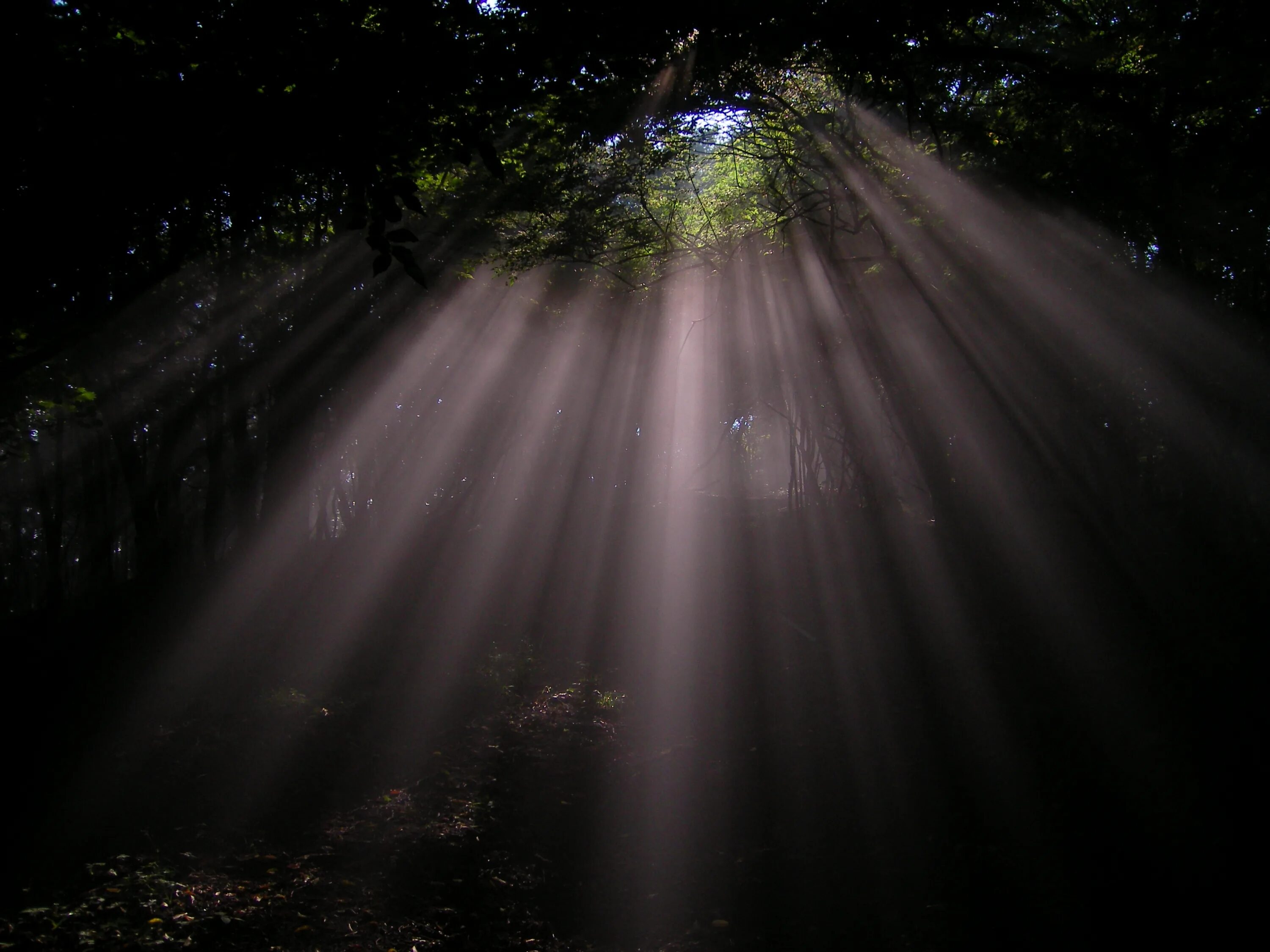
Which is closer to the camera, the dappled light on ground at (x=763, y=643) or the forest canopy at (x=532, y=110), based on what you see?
the forest canopy at (x=532, y=110)

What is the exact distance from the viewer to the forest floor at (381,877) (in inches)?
150

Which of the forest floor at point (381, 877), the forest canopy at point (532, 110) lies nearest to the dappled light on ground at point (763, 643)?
the forest floor at point (381, 877)

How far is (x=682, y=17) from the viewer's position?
3449 millimetres

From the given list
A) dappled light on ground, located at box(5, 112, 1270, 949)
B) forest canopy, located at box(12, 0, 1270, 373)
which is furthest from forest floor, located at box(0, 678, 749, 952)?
forest canopy, located at box(12, 0, 1270, 373)

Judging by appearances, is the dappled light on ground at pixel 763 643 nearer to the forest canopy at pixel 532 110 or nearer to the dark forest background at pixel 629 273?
the dark forest background at pixel 629 273

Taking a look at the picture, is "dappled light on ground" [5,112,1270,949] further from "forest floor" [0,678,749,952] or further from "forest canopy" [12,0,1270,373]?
"forest canopy" [12,0,1270,373]

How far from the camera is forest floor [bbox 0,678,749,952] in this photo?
3818mm

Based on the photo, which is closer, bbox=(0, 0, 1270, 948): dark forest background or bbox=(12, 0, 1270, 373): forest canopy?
bbox=(12, 0, 1270, 373): forest canopy

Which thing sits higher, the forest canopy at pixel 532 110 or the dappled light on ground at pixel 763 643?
the forest canopy at pixel 532 110

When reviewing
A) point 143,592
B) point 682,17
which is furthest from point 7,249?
point 143,592

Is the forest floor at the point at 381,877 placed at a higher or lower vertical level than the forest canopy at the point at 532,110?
lower

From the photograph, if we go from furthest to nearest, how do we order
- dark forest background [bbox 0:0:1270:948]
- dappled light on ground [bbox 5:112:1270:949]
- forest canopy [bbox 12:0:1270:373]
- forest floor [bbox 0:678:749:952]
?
1. dappled light on ground [bbox 5:112:1270:949]
2. forest floor [bbox 0:678:749:952]
3. dark forest background [bbox 0:0:1270:948]
4. forest canopy [bbox 12:0:1270:373]

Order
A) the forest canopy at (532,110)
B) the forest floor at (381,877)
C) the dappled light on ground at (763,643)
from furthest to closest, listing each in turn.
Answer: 1. the dappled light on ground at (763,643)
2. the forest floor at (381,877)
3. the forest canopy at (532,110)

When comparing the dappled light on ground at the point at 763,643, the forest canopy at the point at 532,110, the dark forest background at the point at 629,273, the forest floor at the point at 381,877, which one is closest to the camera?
the forest canopy at the point at 532,110
